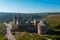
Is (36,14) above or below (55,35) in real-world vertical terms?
above

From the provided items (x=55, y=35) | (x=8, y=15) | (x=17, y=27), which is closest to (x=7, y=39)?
(x=17, y=27)

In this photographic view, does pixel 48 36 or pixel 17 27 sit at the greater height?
pixel 17 27

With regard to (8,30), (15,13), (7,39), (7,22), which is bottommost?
(7,39)

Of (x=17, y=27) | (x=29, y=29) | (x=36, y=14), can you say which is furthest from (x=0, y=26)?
(x=36, y=14)

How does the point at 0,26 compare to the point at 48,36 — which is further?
the point at 0,26

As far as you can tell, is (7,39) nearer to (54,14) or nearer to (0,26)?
(0,26)

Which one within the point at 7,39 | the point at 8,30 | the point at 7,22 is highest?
the point at 7,22

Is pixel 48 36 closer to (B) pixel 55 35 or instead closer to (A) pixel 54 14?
(B) pixel 55 35
